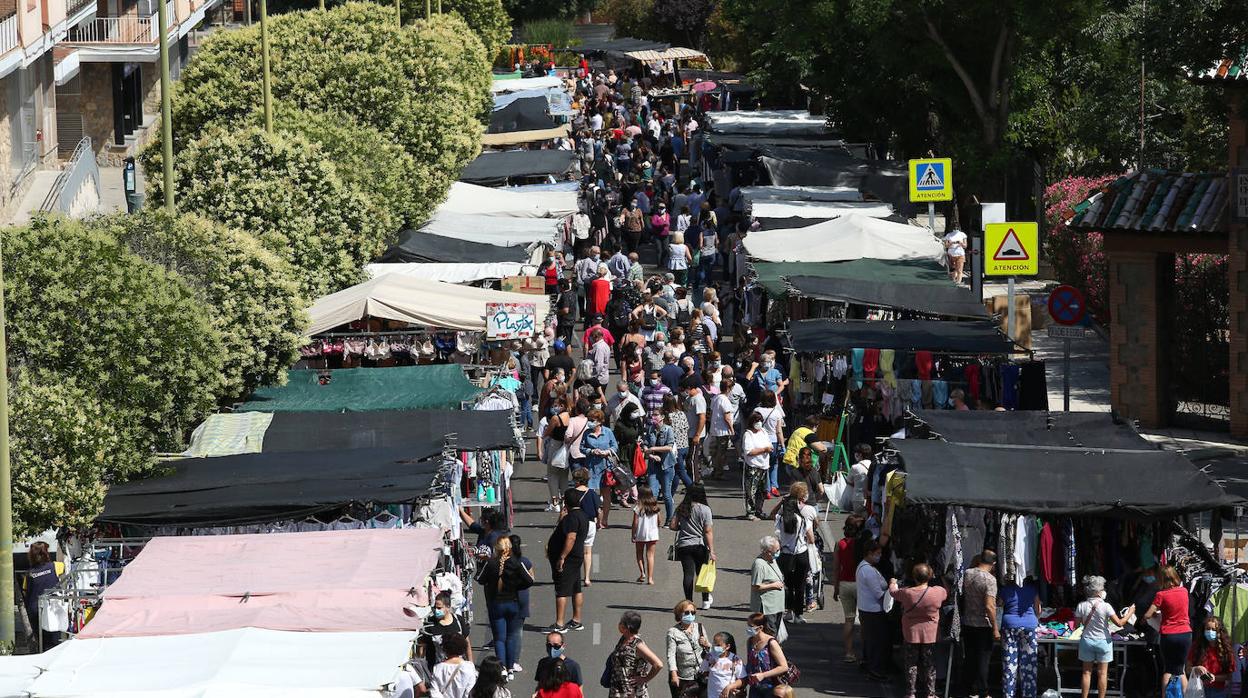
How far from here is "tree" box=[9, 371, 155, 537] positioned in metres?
16.7

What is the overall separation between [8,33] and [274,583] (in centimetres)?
2398

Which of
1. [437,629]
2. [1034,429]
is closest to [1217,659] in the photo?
[1034,429]

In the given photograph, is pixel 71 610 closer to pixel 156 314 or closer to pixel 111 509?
pixel 111 509

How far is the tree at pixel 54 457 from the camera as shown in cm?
1673

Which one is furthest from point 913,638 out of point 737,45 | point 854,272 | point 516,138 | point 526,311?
point 737,45

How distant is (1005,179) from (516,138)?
14.2m

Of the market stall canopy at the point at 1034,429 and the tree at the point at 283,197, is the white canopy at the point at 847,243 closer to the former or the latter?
the tree at the point at 283,197

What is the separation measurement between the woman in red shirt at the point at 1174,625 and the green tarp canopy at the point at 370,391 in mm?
8266

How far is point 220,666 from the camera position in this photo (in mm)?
12609

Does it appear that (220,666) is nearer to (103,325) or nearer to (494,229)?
(103,325)

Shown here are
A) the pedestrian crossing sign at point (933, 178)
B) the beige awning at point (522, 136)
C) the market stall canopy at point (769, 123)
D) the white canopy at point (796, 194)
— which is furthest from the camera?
the beige awning at point (522, 136)

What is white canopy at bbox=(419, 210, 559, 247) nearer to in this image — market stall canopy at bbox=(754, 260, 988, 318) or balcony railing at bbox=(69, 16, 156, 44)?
market stall canopy at bbox=(754, 260, 988, 318)

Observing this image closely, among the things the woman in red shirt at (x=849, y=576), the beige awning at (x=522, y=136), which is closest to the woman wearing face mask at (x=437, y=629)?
the woman in red shirt at (x=849, y=576)

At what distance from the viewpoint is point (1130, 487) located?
16.0m
